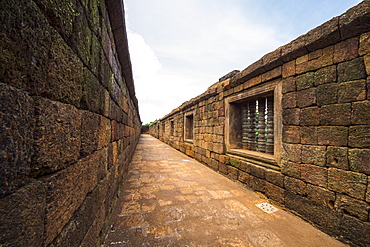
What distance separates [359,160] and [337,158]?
8.0 inches

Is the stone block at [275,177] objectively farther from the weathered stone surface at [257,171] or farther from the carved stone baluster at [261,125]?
the carved stone baluster at [261,125]

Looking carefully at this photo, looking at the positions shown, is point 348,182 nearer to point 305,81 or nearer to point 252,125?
point 305,81

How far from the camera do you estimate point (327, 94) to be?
2.14 m

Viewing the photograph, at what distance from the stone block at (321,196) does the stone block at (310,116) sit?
37.3 inches

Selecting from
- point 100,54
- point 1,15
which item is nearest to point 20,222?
point 1,15

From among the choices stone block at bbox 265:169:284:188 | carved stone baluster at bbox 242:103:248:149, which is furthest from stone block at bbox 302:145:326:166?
carved stone baluster at bbox 242:103:248:149

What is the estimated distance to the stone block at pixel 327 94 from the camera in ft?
6.79

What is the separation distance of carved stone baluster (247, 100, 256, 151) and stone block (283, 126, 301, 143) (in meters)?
1.28

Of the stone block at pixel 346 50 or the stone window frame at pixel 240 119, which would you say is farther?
the stone window frame at pixel 240 119

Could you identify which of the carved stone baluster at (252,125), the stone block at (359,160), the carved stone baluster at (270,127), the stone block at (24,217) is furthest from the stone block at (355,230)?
the stone block at (24,217)

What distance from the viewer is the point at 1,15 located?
1.73 ft

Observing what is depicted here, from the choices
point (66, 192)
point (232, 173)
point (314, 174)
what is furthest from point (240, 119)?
point (66, 192)

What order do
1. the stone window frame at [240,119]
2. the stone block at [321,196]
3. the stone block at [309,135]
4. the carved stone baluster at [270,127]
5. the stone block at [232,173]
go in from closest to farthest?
the stone block at [321,196] < the stone block at [309,135] < the stone window frame at [240,119] < the carved stone baluster at [270,127] < the stone block at [232,173]

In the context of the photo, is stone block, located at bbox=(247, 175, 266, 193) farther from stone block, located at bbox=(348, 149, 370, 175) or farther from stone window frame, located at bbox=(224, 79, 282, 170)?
stone block, located at bbox=(348, 149, 370, 175)
